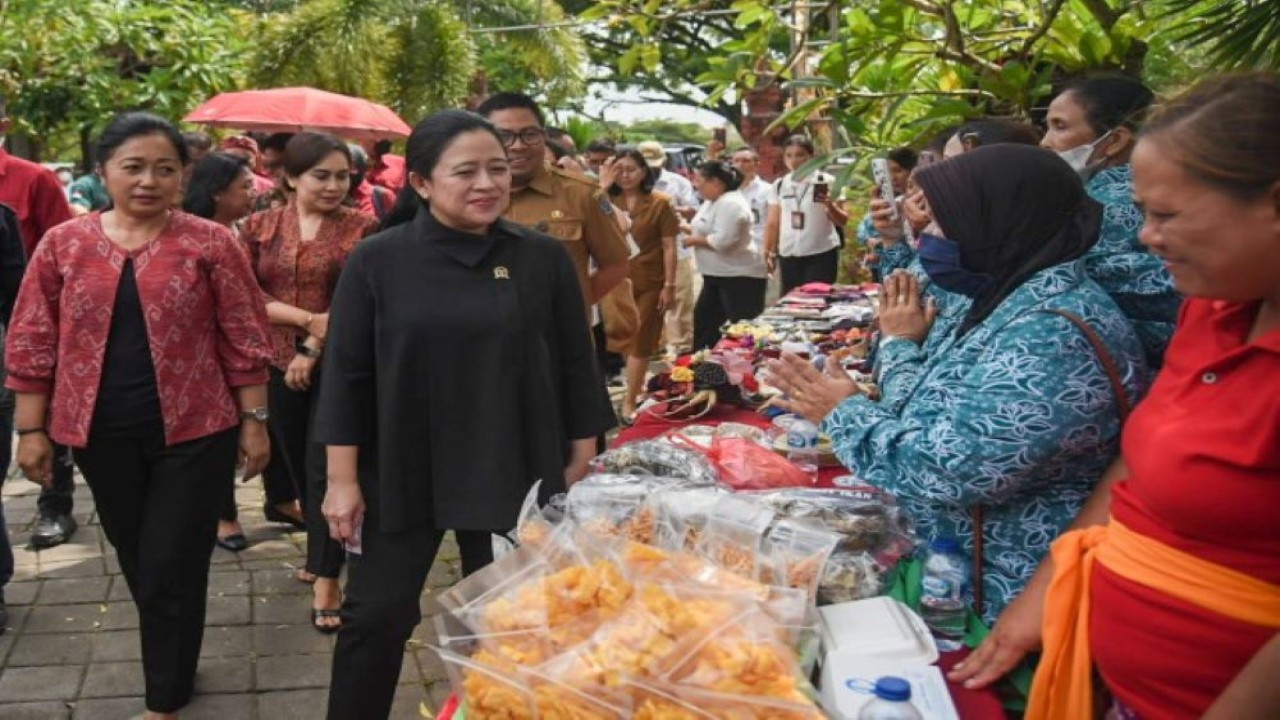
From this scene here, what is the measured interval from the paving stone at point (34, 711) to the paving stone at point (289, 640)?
25.4 inches

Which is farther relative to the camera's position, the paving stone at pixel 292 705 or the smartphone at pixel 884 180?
the smartphone at pixel 884 180

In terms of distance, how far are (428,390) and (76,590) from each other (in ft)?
8.65

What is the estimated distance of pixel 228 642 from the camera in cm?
407

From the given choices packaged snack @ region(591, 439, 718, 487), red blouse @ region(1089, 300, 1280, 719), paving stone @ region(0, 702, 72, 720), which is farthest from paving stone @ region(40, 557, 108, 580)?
red blouse @ region(1089, 300, 1280, 719)

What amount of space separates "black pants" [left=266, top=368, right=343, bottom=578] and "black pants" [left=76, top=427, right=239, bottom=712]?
2.10 ft

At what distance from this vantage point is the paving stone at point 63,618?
13.6 ft

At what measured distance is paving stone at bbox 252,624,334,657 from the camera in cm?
402

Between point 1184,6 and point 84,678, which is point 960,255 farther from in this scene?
point 84,678

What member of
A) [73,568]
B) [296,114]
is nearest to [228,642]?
[73,568]

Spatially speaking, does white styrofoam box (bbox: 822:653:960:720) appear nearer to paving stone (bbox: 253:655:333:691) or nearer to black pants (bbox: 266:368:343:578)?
paving stone (bbox: 253:655:333:691)

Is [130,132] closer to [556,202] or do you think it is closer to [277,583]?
[556,202]

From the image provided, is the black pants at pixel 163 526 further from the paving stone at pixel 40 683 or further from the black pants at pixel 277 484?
the black pants at pixel 277 484

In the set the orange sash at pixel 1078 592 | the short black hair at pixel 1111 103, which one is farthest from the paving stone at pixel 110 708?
the short black hair at pixel 1111 103

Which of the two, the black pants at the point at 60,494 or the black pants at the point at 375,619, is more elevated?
the black pants at the point at 375,619
